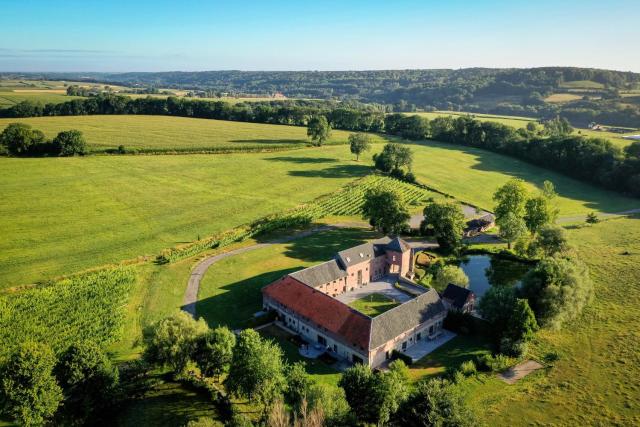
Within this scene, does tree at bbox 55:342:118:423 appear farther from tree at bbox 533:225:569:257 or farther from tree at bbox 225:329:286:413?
tree at bbox 533:225:569:257

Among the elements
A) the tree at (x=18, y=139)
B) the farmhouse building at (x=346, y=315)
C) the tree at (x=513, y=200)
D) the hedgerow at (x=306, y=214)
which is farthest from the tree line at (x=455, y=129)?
the farmhouse building at (x=346, y=315)

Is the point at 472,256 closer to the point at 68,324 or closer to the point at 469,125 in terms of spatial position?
the point at 68,324

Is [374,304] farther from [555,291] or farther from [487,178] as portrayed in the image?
[487,178]

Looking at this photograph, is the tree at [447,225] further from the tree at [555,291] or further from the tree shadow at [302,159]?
the tree shadow at [302,159]

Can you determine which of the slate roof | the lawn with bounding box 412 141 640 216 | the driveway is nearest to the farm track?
the driveway

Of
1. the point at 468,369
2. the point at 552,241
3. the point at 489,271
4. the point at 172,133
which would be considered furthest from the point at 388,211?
the point at 172,133
